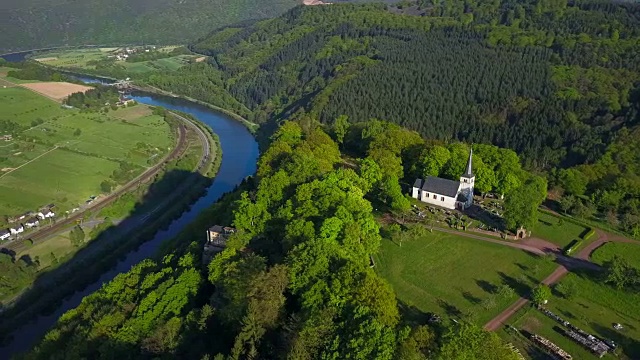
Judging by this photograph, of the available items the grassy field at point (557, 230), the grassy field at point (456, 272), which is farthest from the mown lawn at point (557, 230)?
the grassy field at point (456, 272)

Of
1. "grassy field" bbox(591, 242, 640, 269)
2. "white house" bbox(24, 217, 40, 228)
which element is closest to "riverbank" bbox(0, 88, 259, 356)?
"white house" bbox(24, 217, 40, 228)

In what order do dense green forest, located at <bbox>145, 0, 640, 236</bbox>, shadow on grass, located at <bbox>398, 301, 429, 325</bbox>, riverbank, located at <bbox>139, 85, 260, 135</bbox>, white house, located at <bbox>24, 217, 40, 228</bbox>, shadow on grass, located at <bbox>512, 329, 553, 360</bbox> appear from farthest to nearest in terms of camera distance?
riverbank, located at <bbox>139, 85, 260, 135</bbox>, dense green forest, located at <bbox>145, 0, 640, 236</bbox>, white house, located at <bbox>24, 217, 40, 228</bbox>, shadow on grass, located at <bbox>398, 301, 429, 325</bbox>, shadow on grass, located at <bbox>512, 329, 553, 360</bbox>

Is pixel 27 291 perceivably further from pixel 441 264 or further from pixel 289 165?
pixel 441 264

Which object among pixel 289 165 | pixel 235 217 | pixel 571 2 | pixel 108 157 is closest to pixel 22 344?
pixel 235 217

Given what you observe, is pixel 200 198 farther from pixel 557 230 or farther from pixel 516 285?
pixel 516 285

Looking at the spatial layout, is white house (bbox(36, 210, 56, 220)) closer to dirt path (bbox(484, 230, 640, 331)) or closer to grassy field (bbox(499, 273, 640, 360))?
dirt path (bbox(484, 230, 640, 331))

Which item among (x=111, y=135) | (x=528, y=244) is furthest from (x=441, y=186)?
(x=111, y=135)
